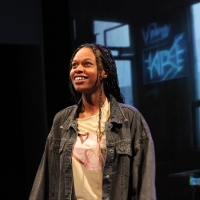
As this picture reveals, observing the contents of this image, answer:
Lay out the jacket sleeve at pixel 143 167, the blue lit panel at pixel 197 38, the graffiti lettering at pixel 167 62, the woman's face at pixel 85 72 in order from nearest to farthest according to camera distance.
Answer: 1. the jacket sleeve at pixel 143 167
2. the woman's face at pixel 85 72
3. the blue lit panel at pixel 197 38
4. the graffiti lettering at pixel 167 62

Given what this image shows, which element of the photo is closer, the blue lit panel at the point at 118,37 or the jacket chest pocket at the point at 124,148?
the jacket chest pocket at the point at 124,148

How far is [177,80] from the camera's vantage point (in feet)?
9.04

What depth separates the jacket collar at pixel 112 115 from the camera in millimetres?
1676

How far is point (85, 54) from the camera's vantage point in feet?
5.73

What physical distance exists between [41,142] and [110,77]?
5.77ft

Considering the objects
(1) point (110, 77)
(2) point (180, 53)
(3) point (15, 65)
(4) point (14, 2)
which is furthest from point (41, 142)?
(1) point (110, 77)

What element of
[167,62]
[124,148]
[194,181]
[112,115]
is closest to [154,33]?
[167,62]

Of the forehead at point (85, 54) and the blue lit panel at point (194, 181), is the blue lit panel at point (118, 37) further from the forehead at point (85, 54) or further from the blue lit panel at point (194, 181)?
the forehead at point (85, 54)

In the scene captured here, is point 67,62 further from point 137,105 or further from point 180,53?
point 180,53

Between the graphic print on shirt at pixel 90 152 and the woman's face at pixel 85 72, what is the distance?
0.62 feet

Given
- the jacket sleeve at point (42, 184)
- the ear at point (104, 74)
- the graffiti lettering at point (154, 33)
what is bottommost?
the jacket sleeve at point (42, 184)

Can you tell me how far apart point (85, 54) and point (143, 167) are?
0.51 m

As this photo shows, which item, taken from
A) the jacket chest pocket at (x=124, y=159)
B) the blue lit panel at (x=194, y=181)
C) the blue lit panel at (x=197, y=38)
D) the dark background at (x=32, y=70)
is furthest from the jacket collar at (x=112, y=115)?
the dark background at (x=32, y=70)

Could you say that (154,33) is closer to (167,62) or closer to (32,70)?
(167,62)
